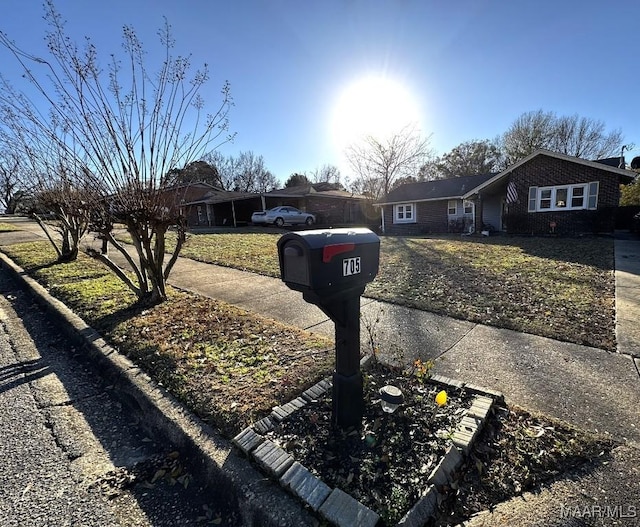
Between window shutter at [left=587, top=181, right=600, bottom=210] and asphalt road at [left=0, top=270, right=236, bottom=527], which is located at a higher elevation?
window shutter at [left=587, top=181, right=600, bottom=210]

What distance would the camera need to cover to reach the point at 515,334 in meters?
3.56

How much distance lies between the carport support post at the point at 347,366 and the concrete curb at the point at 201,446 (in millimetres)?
529

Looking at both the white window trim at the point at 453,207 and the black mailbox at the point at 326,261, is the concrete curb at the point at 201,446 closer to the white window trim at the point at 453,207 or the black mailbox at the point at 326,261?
the black mailbox at the point at 326,261

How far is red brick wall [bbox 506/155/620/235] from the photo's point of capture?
12.6 metres

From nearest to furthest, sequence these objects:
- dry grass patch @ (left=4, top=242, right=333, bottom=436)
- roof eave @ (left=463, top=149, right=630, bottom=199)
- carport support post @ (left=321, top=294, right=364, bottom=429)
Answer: carport support post @ (left=321, top=294, right=364, bottom=429), dry grass patch @ (left=4, top=242, right=333, bottom=436), roof eave @ (left=463, top=149, right=630, bottom=199)

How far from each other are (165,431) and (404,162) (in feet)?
107

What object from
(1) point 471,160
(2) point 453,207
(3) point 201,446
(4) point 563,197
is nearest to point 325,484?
(3) point 201,446

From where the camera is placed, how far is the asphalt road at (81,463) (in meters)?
1.68

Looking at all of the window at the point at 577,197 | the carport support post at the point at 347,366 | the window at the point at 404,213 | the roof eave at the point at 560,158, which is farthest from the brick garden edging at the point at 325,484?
the window at the point at 404,213

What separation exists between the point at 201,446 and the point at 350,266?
1.44 meters

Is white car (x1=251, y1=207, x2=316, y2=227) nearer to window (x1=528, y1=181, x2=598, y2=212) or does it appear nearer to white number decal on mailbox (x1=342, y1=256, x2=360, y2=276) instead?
window (x1=528, y1=181, x2=598, y2=212)

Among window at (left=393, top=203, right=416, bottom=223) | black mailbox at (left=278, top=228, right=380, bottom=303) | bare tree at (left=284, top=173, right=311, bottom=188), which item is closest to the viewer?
black mailbox at (left=278, top=228, right=380, bottom=303)

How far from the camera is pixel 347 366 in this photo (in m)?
1.88
